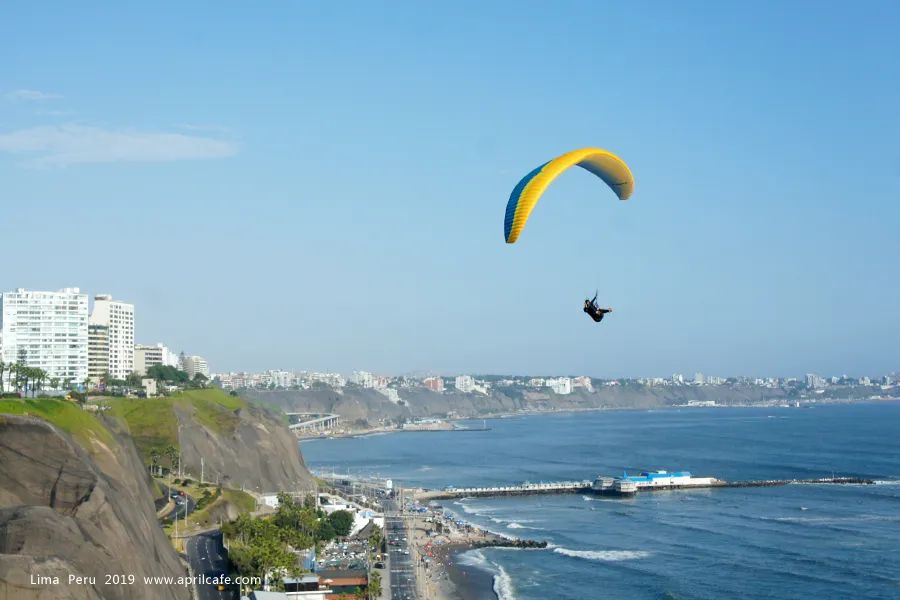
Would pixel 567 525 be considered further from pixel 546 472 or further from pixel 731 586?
pixel 546 472

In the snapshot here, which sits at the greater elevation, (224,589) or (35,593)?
(35,593)

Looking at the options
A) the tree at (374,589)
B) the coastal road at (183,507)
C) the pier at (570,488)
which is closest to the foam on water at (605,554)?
the tree at (374,589)

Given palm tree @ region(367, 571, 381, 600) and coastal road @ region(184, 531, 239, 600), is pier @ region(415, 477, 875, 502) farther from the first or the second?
palm tree @ region(367, 571, 381, 600)

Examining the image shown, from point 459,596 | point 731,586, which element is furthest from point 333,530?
point 731,586

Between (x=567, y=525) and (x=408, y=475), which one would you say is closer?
(x=567, y=525)

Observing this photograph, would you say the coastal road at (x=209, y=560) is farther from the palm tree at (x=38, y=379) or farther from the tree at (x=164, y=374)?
the tree at (x=164, y=374)

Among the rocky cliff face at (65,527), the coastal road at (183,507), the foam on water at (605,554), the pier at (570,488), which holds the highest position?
the rocky cliff face at (65,527)
